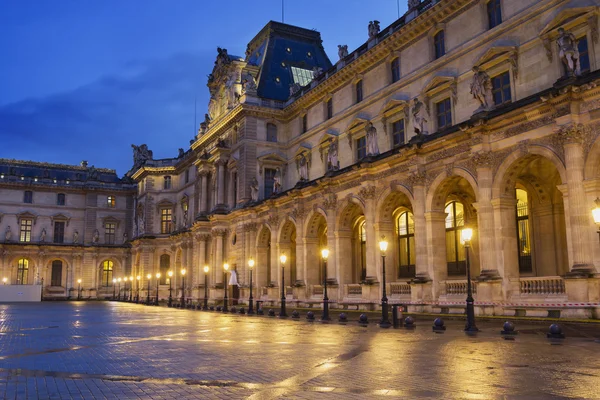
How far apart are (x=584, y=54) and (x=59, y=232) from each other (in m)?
81.3

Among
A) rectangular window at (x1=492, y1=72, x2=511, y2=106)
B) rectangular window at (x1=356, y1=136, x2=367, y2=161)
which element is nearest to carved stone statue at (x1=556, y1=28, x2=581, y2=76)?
rectangular window at (x1=492, y1=72, x2=511, y2=106)

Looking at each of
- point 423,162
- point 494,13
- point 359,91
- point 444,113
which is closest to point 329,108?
point 359,91

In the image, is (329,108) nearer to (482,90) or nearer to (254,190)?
(254,190)

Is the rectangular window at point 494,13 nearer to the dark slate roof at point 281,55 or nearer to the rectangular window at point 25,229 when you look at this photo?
the dark slate roof at point 281,55

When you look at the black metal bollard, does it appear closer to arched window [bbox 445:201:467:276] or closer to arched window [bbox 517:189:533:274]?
arched window [bbox 517:189:533:274]

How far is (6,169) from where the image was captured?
91.1 metres

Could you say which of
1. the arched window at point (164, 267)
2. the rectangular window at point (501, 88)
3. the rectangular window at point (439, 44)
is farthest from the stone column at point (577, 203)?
the arched window at point (164, 267)

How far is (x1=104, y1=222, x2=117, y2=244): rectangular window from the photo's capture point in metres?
91.9

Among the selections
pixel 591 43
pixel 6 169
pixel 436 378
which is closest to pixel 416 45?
pixel 591 43

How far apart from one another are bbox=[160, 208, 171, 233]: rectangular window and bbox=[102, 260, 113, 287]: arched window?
56.1ft

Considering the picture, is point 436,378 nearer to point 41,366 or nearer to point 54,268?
point 41,366

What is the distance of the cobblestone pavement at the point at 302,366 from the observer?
9.55 m

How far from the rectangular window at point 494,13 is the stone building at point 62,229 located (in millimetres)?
72513

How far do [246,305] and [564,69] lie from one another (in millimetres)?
33831
